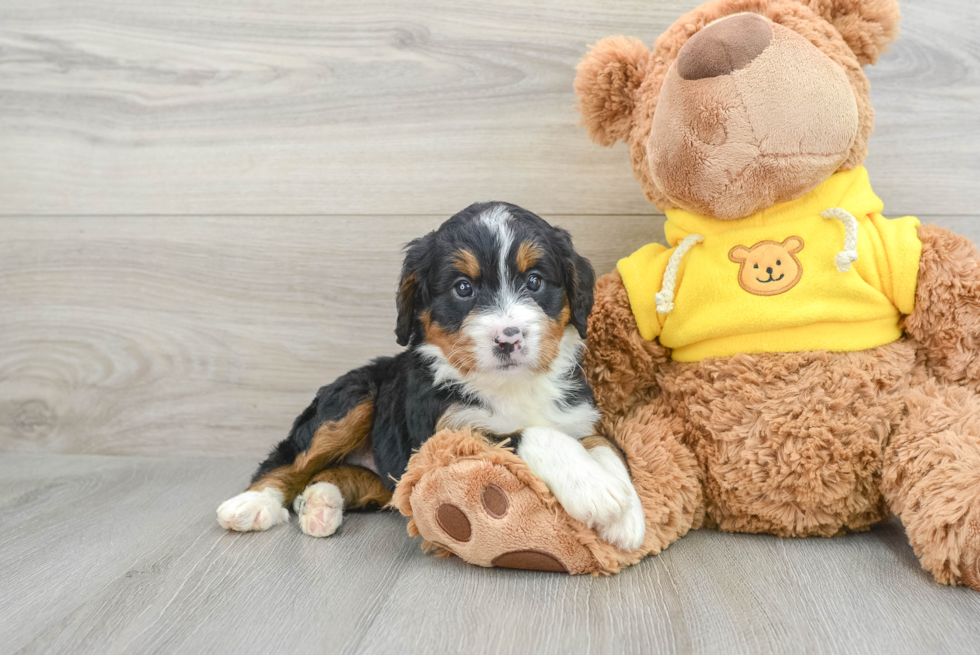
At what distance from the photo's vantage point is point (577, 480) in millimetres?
1573

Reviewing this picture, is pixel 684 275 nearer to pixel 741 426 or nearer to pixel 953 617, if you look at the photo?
pixel 741 426

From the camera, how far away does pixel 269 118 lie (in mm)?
2590

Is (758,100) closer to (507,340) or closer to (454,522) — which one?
(507,340)

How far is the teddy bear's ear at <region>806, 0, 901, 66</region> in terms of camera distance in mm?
1812

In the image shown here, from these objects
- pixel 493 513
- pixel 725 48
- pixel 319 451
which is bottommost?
pixel 319 451

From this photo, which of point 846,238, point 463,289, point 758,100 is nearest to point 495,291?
point 463,289

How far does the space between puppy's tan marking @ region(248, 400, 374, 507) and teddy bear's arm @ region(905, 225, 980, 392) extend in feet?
4.88

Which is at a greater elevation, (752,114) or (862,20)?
(862,20)

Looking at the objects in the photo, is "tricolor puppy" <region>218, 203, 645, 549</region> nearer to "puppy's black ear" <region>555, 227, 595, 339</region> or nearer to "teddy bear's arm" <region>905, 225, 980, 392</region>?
"puppy's black ear" <region>555, 227, 595, 339</region>

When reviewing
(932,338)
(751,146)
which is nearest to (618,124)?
(751,146)

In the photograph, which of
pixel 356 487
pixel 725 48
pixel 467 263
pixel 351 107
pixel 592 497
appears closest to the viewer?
pixel 592 497

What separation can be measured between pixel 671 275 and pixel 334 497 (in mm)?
1109

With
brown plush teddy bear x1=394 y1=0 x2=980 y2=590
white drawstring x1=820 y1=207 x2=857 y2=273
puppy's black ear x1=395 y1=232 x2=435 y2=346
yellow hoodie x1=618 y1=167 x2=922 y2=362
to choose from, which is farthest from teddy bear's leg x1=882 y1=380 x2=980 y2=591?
puppy's black ear x1=395 y1=232 x2=435 y2=346

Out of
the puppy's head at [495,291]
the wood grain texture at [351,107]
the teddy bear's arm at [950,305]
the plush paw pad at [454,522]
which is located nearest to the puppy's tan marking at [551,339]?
the puppy's head at [495,291]
